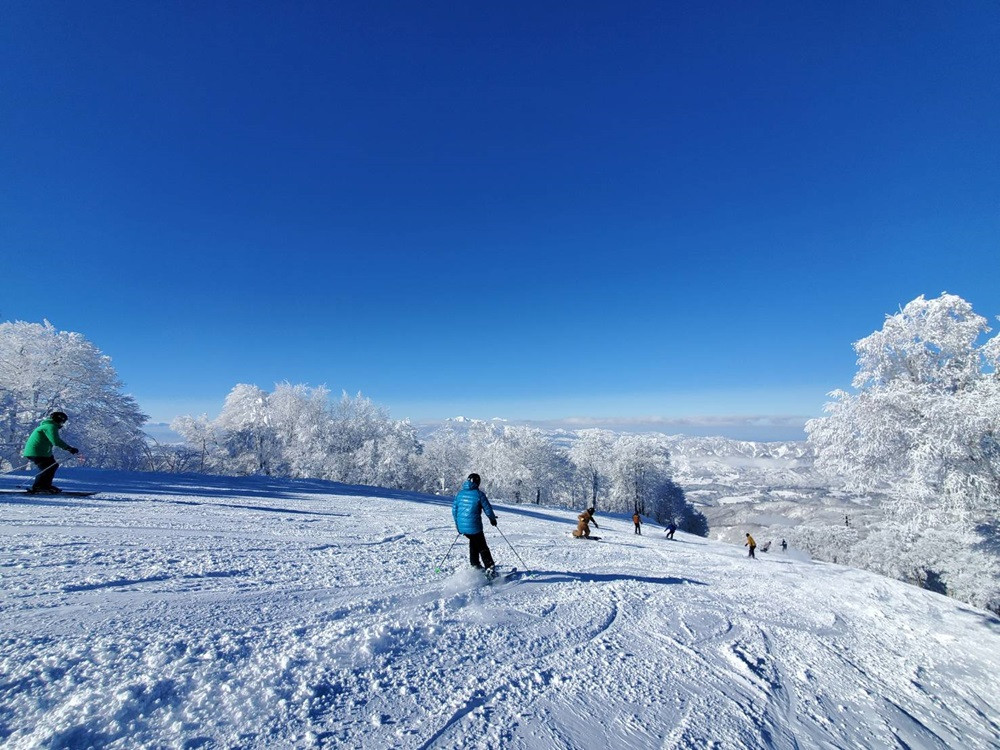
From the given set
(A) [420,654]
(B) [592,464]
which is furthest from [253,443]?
(A) [420,654]

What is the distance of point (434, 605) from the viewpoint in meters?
5.79

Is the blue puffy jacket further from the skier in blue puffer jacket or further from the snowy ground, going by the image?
the snowy ground

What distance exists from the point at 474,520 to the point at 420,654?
10.2 feet

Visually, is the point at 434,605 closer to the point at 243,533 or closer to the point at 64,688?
the point at 64,688

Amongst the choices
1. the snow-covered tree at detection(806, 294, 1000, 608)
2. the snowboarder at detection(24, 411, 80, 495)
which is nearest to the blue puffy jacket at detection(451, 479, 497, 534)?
the snowboarder at detection(24, 411, 80, 495)

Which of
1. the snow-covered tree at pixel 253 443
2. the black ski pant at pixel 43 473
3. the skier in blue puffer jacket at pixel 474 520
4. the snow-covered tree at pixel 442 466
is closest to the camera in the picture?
the skier in blue puffer jacket at pixel 474 520

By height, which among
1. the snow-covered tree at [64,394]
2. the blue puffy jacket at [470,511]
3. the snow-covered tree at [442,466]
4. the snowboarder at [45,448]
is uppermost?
the snow-covered tree at [64,394]

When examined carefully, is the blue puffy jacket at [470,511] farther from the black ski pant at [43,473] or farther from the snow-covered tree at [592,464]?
the snow-covered tree at [592,464]

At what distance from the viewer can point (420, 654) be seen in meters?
4.44

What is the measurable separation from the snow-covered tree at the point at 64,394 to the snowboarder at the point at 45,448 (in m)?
23.1

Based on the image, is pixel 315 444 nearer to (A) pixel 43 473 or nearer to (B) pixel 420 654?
(A) pixel 43 473

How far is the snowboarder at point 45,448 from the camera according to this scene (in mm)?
10414

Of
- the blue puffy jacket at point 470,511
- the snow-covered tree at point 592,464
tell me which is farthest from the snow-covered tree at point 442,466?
the blue puffy jacket at point 470,511

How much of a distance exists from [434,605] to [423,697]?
6.93ft
